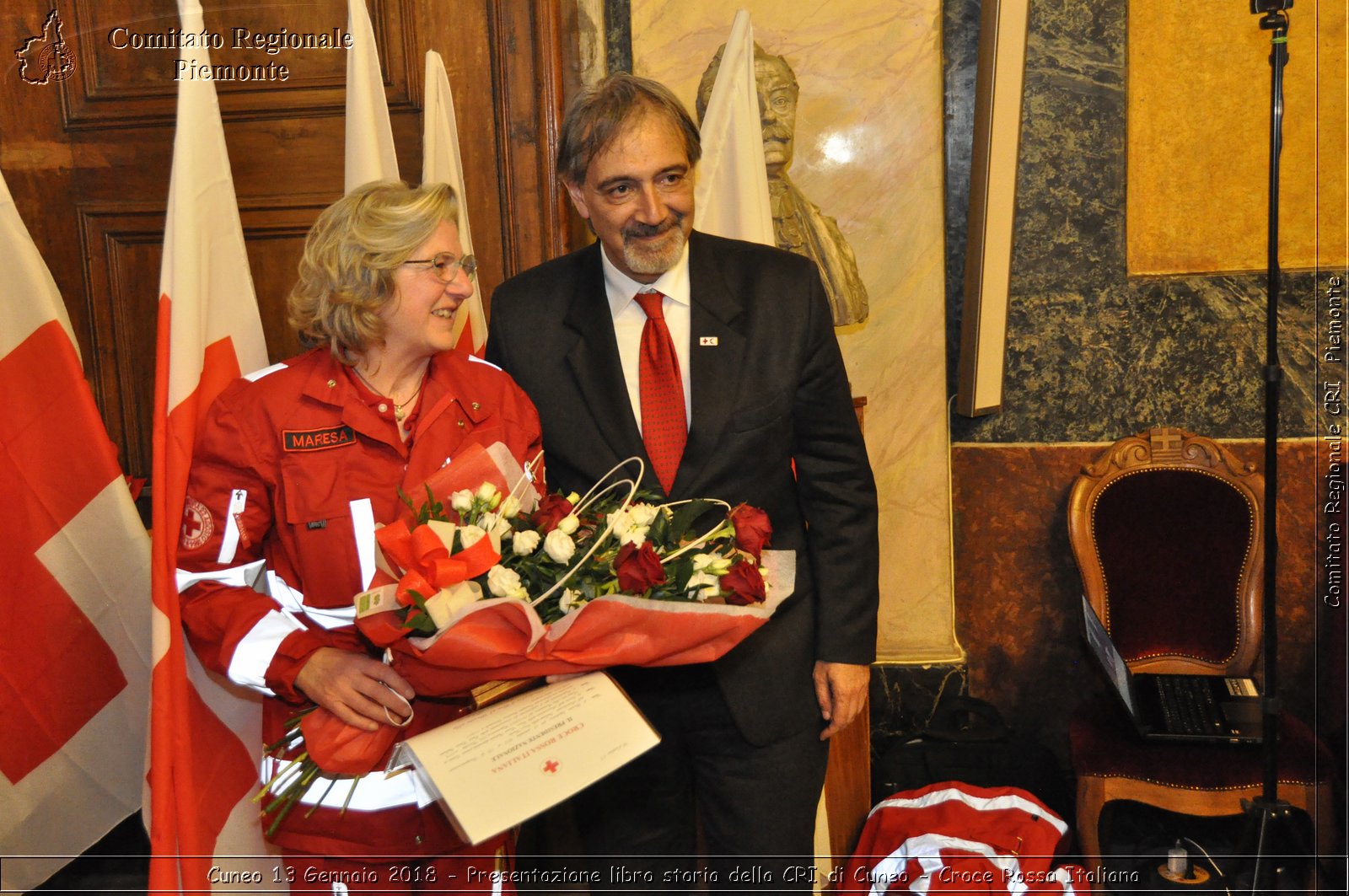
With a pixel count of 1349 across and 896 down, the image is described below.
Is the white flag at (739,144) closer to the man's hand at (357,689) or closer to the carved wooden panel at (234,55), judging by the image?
the carved wooden panel at (234,55)

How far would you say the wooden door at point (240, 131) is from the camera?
312cm

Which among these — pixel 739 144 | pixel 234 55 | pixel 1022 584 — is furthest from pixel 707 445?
pixel 234 55

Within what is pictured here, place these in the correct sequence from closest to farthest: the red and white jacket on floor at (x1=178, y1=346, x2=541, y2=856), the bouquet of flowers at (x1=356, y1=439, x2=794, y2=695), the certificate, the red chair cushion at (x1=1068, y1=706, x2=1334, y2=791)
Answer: the certificate < the bouquet of flowers at (x1=356, y1=439, x2=794, y2=695) < the red and white jacket on floor at (x1=178, y1=346, x2=541, y2=856) < the red chair cushion at (x1=1068, y1=706, x2=1334, y2=791)

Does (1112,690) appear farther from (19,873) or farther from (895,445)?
(19,873)

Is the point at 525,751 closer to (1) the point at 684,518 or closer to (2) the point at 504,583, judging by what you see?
(2) the point at 504,583

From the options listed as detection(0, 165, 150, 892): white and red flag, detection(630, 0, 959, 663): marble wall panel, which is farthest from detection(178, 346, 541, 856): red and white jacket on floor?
detection(630, 0, 959, 663): marble wall panel

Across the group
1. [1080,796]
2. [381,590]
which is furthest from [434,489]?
[1080,796]

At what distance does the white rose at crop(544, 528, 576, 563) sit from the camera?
1.53 m

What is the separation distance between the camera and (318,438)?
177 cm

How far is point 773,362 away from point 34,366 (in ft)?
4.87

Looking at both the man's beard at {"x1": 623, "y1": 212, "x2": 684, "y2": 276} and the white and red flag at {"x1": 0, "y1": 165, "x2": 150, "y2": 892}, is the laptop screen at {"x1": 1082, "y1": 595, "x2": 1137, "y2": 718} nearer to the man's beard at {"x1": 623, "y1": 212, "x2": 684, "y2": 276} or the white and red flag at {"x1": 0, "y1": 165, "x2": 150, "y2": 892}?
the man's beard at {"x1": 623, "y1": 212, "x2": 684, "y2": 276}

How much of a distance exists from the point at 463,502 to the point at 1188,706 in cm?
211

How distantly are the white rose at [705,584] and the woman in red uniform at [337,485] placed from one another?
1.52 ft

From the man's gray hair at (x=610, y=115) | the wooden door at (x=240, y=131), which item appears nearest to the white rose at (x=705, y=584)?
the man's gray hair at (x=610, y=115)
